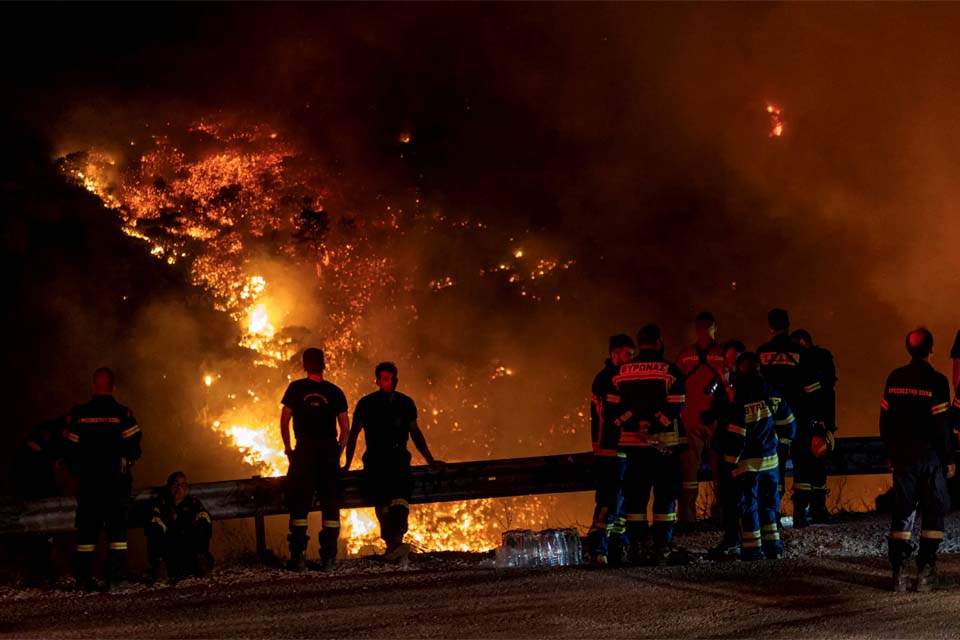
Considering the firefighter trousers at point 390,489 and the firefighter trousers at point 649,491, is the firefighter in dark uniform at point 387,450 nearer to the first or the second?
the firefighter trousers at point 390,489

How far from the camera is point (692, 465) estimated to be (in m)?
11.3

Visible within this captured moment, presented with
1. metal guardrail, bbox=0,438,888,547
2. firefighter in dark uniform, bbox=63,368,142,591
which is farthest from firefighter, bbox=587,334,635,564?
firefighter in dark uniform, bbox=63,368,142,591

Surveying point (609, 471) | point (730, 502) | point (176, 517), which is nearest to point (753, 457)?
point (730, 502)

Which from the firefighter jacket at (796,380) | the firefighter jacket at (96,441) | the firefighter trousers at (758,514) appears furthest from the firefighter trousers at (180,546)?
the firefighter jacket at (796,380)

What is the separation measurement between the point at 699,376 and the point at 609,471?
5.68 feet

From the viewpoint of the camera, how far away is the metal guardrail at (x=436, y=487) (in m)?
10.3

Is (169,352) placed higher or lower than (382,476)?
higher

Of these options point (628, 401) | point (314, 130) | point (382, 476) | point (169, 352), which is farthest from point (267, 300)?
point (628, 401)

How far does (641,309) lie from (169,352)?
28.1 ft

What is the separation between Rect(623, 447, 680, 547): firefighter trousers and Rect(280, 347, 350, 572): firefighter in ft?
8.52

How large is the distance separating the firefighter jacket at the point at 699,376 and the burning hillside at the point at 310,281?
7.86 meters

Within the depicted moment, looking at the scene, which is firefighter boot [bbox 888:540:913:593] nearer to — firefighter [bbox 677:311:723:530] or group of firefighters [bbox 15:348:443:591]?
firefighter [bbox 677:311:723:530]

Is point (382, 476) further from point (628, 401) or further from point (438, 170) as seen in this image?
point (438, 170)

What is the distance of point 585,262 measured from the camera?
21.5 m
